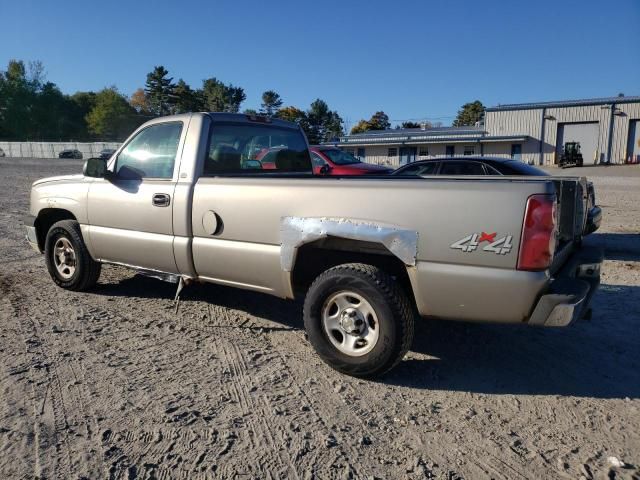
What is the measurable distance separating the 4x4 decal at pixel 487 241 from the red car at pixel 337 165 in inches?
367

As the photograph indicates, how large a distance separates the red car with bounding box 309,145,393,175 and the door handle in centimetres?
795

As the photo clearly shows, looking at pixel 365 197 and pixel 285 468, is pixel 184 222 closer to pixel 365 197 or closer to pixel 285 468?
pixel 365 197

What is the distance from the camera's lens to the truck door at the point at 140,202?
4492 millimetres

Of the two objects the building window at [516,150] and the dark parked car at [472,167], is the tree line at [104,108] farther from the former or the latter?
the dark parked car at [472,167]

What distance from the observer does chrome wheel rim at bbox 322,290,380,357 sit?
3.49m

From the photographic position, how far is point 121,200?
190 inches

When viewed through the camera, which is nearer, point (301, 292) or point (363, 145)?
point (301, 292)

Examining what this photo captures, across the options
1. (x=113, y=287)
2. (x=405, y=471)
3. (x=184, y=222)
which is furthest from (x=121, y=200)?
(x=405, y=471)

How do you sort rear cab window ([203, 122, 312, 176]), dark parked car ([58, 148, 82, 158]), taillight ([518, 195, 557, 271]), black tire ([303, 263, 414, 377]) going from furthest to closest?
dark parked car ([58, 148, 82, 158]) → rear cab window ([203, 122, 312, 176]) → black tire ([303, 263, 414, 377]) → taillight ([518, 195, 557, 271])

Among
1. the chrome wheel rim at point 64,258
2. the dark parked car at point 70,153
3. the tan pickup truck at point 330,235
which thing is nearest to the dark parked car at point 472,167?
the tan pickup truck at point 330,235

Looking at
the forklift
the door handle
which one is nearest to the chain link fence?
the forklift

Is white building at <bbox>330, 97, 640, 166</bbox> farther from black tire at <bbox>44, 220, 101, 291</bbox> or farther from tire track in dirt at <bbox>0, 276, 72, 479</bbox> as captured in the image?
tire track in dirt at <bbox>0, 276, 72, 479</bbox>

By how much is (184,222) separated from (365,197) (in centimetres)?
175

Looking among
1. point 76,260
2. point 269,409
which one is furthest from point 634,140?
point 269,409
